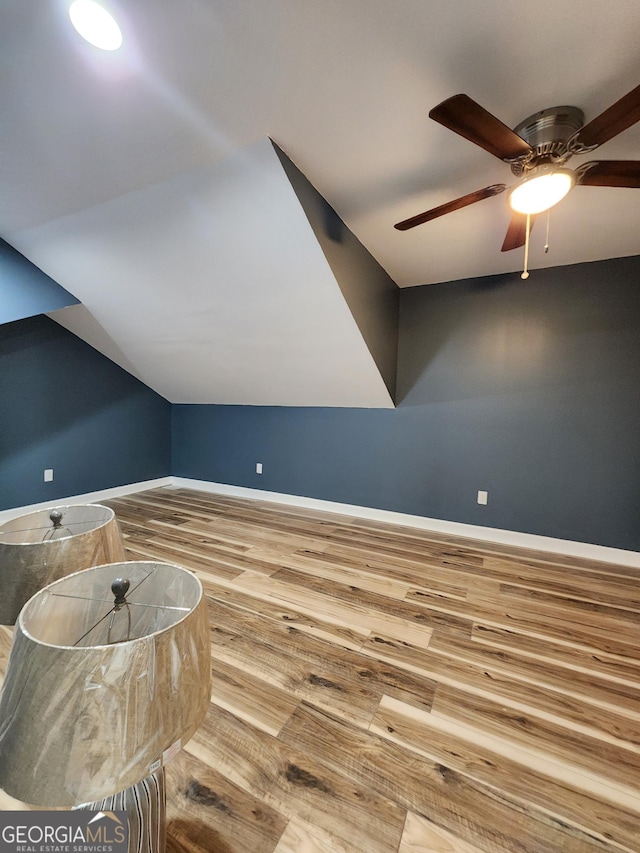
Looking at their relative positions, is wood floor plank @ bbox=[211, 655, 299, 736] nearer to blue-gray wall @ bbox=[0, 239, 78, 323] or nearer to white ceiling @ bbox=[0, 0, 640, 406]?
white ceiling @ bbox=[0, 0, 640, 406]

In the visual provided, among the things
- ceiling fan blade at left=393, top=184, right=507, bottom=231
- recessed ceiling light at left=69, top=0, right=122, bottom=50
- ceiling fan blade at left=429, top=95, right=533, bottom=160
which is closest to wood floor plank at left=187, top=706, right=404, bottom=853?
ceiling fan blade at left=429, top=95, right=533, bottom=160

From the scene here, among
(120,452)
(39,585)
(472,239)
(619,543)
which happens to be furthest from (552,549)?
(120,452)

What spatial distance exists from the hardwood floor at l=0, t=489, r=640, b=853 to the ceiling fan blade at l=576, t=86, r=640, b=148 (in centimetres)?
216

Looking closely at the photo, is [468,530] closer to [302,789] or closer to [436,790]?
[436,790]

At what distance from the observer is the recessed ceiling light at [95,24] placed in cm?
126

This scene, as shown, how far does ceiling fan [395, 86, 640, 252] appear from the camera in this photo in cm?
123

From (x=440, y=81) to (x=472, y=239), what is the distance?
4.00 feet

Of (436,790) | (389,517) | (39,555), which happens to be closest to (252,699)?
(436,790)

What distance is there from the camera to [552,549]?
9.39 feet

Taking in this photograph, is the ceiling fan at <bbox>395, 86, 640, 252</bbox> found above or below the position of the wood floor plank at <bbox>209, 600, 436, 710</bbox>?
above

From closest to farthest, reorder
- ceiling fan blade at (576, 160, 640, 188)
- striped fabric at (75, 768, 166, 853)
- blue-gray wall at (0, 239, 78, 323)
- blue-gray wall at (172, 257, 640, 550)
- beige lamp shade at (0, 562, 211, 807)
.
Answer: beige lamp shade at (0, 562, 211, 807) → striped fabric at (75, 768, 166, 853) → ceiling fan blade at (576, 160, 640, 188) → blue-gray wall at (172, 257, 640, 550) → blue-gray wall at (0, 239, 78, 323)

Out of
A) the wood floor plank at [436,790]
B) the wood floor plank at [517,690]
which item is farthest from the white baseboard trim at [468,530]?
the wood floor plank at [436,790]

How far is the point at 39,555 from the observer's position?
758 millimetres

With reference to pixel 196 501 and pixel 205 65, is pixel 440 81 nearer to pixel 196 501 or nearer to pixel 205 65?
pixel 205 65
